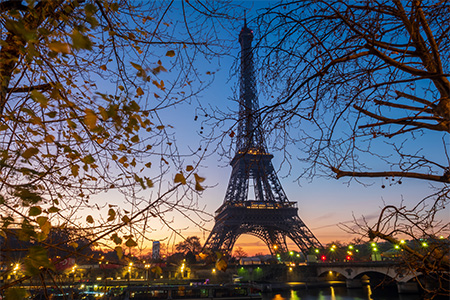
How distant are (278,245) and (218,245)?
1204 centimetres

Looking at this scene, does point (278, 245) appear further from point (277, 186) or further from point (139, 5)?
point (139, 5)

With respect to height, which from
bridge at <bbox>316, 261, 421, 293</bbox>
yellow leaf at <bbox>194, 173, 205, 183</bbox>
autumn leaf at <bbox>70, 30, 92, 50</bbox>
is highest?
autumn leaf at <bbox>70, 30, 92, 50</bbox>

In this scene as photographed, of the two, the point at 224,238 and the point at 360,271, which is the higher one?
the point at 224,238

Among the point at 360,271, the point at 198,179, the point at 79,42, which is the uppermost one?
the point at 79,42

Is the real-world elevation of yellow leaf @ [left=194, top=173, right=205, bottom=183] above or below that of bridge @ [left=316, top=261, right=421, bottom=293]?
above

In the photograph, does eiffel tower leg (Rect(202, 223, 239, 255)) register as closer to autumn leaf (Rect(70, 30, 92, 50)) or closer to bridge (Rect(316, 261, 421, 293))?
bridge (Rect(316, 261, 421, 293))

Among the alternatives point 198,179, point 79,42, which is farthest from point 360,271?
point 79,42

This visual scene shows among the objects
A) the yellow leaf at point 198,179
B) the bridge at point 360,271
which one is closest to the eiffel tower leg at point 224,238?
the bridge at point 360,271

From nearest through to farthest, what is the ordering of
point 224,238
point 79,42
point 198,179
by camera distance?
point 79,42 → point 198,179 → point 224,238

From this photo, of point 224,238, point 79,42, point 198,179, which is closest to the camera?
point 79,42

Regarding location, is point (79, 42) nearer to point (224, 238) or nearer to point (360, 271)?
point (224, 238)

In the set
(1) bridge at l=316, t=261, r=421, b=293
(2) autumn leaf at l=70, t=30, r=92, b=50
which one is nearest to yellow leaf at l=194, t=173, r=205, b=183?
(2) autumn leaf at l=70, t=30, r=92, b=50

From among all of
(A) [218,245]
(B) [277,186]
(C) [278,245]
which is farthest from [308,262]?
(A) [218,245]

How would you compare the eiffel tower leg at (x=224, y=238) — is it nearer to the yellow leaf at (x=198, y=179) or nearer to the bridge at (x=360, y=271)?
the bridge at (x=360, y=271)
